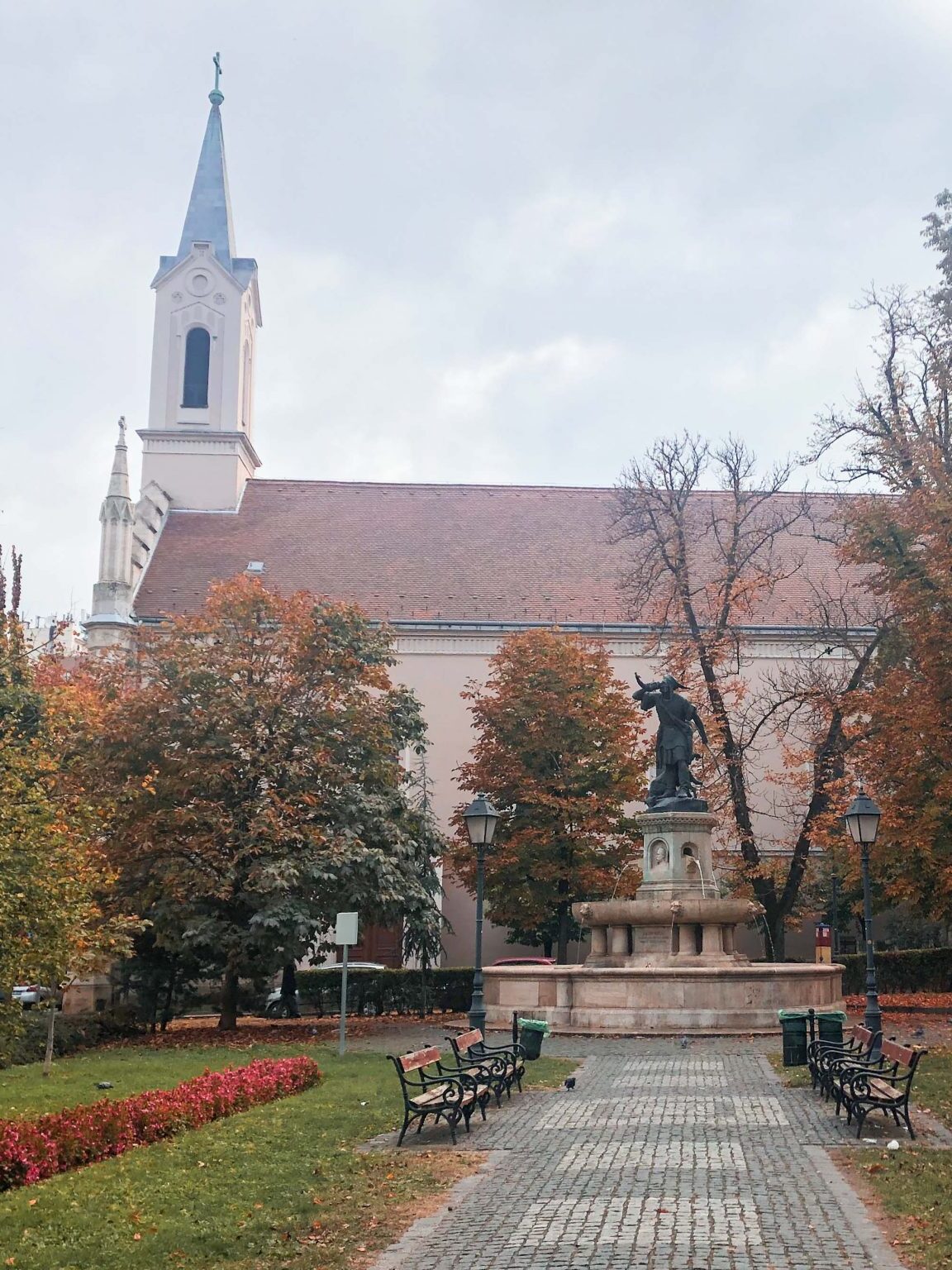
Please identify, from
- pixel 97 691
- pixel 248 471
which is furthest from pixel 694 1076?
pixel 248 471

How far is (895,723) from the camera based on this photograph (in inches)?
939

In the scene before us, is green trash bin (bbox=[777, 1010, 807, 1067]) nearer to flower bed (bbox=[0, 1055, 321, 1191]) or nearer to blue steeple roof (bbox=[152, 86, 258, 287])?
flower bed (bbox=[0, 1055, 321, 1191])

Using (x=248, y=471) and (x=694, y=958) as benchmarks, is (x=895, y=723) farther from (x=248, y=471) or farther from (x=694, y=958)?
(x=248, y=471)

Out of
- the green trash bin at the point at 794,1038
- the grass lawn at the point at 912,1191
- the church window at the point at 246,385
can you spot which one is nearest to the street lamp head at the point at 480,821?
the green trash bin at the point at 794,1038

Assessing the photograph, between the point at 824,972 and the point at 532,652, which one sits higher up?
the point at 532,652

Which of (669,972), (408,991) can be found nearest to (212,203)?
(408,991)

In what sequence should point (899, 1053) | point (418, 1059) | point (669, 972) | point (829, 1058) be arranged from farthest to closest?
point (669, 972)
point (829, 1058)
point (418, 1059)
point (899, 1053)

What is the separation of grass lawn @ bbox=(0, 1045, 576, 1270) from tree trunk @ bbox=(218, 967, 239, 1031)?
11.8m

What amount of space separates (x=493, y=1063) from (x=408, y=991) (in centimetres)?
1885

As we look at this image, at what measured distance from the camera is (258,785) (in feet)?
86.3

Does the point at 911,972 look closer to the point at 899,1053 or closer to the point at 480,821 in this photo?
the point at 480,821

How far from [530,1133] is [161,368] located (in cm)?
4209

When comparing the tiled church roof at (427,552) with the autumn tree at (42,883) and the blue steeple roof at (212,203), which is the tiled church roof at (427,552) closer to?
the blue steeple roof at (212,203)

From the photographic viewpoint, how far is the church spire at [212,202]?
172 feet
